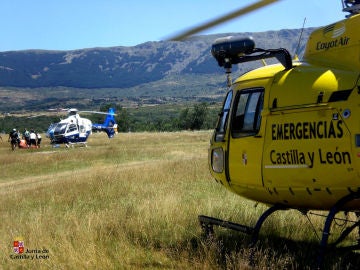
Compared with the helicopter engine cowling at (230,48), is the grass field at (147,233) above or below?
Result: below

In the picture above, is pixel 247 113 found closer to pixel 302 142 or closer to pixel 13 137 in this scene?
pixel 302 142

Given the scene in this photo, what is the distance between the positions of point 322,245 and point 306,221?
3043 millimetres

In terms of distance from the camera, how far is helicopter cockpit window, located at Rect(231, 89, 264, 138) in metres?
6.47

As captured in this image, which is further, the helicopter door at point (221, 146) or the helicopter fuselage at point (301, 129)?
the helicopter door at point (221, 146)

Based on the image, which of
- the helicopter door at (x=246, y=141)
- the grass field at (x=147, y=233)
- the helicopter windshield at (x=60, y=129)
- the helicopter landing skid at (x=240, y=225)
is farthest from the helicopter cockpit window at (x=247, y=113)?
the helicopter windshield at (x=60, y=129)

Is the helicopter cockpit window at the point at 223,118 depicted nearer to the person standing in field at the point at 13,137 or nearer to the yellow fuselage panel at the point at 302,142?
the yellow fuselage panel at the point at 302,142

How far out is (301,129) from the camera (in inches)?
224

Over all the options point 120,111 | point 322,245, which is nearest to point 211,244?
point 322,245

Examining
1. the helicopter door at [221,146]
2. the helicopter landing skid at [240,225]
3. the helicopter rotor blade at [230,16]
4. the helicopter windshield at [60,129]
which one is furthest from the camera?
the helicopter windshield at [60,129]

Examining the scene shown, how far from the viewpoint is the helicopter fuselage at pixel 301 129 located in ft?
17.3

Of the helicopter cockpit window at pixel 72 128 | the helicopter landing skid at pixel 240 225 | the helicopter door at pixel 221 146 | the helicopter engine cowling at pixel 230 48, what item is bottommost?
the helicopter cockpit window at pixel 72 128

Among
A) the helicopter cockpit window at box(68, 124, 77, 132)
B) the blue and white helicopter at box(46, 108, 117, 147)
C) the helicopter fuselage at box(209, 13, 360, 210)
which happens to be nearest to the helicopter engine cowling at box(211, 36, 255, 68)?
the helicopter fuselage at box(209, 13, 360, 210)

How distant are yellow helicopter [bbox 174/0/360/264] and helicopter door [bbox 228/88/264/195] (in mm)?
13

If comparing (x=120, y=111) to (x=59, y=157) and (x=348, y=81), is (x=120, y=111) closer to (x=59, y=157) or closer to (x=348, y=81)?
(x=59, y=157)
